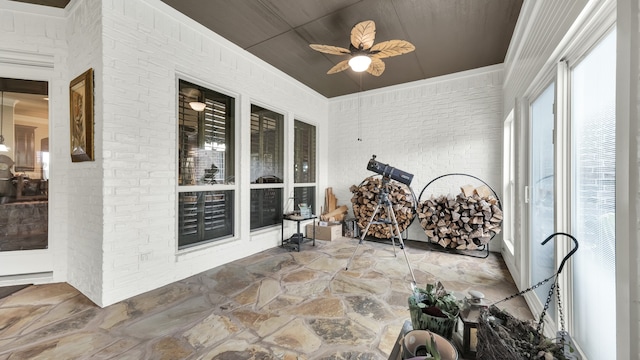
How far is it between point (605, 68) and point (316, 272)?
287 centimetres

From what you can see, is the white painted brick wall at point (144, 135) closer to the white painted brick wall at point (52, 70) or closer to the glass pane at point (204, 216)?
the glass pane at point (204, 216)

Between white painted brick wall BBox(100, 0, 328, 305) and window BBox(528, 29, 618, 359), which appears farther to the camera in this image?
white painted brick wall BBox(100, 0, 328, 305)

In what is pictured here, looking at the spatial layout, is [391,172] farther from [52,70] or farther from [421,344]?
[52,70]

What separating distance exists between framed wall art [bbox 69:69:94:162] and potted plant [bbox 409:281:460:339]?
291cm

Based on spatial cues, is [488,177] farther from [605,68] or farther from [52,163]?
[52,163]

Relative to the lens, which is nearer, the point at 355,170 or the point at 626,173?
the point at 626,173

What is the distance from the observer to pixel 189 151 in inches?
118

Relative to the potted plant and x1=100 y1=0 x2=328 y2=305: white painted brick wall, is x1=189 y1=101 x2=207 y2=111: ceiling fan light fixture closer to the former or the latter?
x1=100 y1=0 x2=328 y2=305: white painted brick wall

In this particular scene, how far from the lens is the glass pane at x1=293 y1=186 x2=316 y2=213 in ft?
15.7

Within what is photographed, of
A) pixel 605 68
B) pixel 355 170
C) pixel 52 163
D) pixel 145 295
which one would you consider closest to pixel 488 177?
pixel 355 170

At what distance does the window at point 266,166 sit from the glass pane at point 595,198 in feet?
11.4

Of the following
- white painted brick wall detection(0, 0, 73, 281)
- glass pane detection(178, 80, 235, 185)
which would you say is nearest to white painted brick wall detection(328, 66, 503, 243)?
glass pane detection(178, 80, 235, 185)

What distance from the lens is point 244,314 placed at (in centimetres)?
214

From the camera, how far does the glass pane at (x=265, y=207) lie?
12.9 ft
